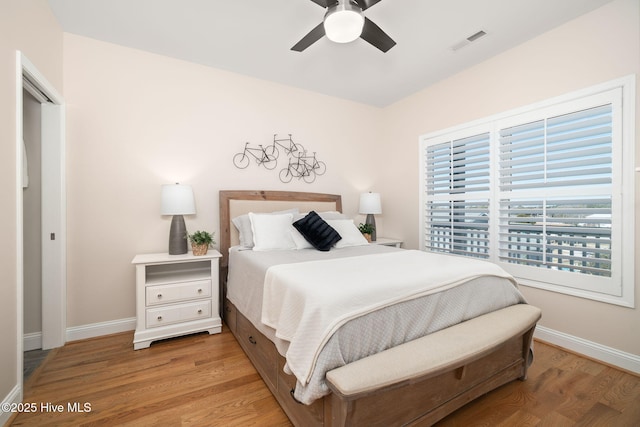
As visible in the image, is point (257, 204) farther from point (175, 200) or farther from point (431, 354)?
point (431, 354)

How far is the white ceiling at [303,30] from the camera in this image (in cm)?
216

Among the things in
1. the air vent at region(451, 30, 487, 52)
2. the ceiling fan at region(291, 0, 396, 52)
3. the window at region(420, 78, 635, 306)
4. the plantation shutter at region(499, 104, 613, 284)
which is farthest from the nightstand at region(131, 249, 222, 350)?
the air vent at region(451, 30, 487, 52)

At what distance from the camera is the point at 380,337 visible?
4.41 ft

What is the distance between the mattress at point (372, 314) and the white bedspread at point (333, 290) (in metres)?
0.04

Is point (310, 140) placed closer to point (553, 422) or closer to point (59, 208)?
point (59, 208)

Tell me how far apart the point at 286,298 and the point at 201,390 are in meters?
0.95

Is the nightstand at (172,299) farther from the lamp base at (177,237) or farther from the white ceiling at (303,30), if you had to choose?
Answer: the white ceiling at (303,30)

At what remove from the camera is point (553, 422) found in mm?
1531

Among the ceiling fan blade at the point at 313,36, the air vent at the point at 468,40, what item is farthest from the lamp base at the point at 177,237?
the air vent at the point at 468,40

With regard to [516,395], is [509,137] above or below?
above

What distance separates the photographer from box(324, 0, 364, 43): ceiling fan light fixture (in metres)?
1.71

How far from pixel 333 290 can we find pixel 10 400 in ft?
6.37

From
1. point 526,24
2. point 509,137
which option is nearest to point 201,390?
point 509,137

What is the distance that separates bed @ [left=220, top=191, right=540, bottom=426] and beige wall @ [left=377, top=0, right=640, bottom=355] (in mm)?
853
